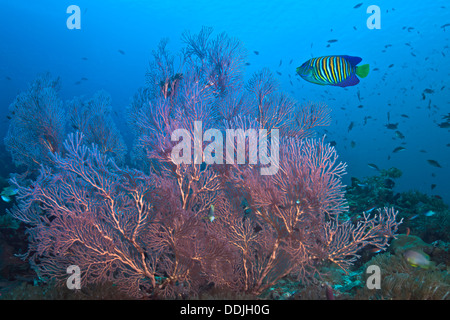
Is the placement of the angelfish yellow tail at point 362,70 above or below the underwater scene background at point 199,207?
above

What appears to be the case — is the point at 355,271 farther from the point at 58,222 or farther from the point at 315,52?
the point at 315,52

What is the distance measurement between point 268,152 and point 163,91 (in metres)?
3.53

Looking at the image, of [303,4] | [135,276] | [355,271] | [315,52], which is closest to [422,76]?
[315,52]

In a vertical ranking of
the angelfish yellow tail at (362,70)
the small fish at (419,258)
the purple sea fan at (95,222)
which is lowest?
the small fish at (419,258)

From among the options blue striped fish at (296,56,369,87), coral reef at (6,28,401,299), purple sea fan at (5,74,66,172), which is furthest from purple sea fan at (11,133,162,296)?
purple sea fan at (5,74,66,172)

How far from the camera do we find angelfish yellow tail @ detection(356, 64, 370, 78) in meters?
3.08

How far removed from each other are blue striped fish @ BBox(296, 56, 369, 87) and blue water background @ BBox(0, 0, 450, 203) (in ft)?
46.3

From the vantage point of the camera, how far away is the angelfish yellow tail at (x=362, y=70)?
308 cm

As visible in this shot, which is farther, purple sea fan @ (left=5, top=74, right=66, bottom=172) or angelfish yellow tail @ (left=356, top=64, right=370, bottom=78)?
purple sea fan @ (left=5, top=74, right=66, bottom=172)

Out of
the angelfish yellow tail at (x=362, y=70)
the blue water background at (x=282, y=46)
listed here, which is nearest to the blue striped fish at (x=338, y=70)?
the angelfish yellow tail at (x=362, y=70)

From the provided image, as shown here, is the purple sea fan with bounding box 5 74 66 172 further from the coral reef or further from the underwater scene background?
the coral reef

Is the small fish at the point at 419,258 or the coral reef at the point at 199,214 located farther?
the small fish at the point at 419,258

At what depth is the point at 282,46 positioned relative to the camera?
5022 centimetres

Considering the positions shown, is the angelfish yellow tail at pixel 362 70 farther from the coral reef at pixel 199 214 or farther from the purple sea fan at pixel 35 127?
the purple sea fan at pixel 35 127
